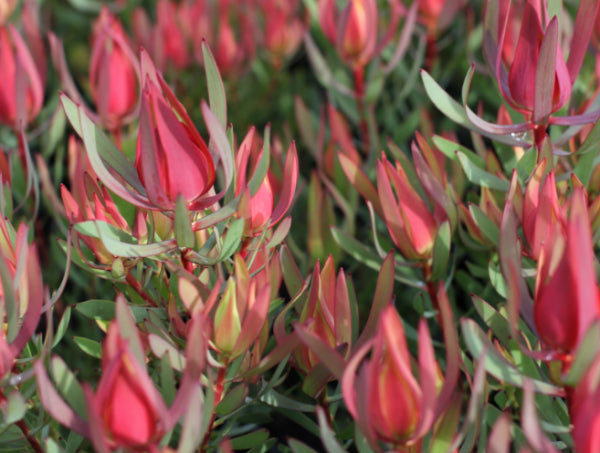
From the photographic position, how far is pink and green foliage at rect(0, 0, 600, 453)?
1.20 feet

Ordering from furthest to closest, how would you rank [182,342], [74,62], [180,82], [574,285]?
[74,62] → [180,82] → [182,342] → [574,285]

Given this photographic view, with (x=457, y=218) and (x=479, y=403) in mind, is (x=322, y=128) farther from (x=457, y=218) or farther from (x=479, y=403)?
(x=479, y=403)

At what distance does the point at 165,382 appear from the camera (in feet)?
1.36

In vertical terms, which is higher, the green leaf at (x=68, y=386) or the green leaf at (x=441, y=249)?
the green leaf at (x=441, y=249)

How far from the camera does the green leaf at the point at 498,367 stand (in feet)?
1.28

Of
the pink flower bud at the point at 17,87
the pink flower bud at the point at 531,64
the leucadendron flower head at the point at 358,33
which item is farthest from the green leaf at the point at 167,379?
the leucadendron flower head at the point at 358,33

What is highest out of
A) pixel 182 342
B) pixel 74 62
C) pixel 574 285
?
pixel 574 285

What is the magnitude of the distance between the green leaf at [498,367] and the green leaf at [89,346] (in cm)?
26

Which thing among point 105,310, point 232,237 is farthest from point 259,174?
point 105,310

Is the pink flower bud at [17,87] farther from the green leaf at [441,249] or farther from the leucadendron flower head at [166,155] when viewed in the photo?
the green leaf at [441,249]

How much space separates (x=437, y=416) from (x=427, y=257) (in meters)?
0.18

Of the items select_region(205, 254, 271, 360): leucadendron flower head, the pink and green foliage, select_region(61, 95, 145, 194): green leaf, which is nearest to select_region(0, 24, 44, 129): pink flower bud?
the pink and green foliage

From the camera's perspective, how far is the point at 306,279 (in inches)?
19.8

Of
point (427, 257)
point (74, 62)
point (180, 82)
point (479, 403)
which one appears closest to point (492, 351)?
point (479, 403)
